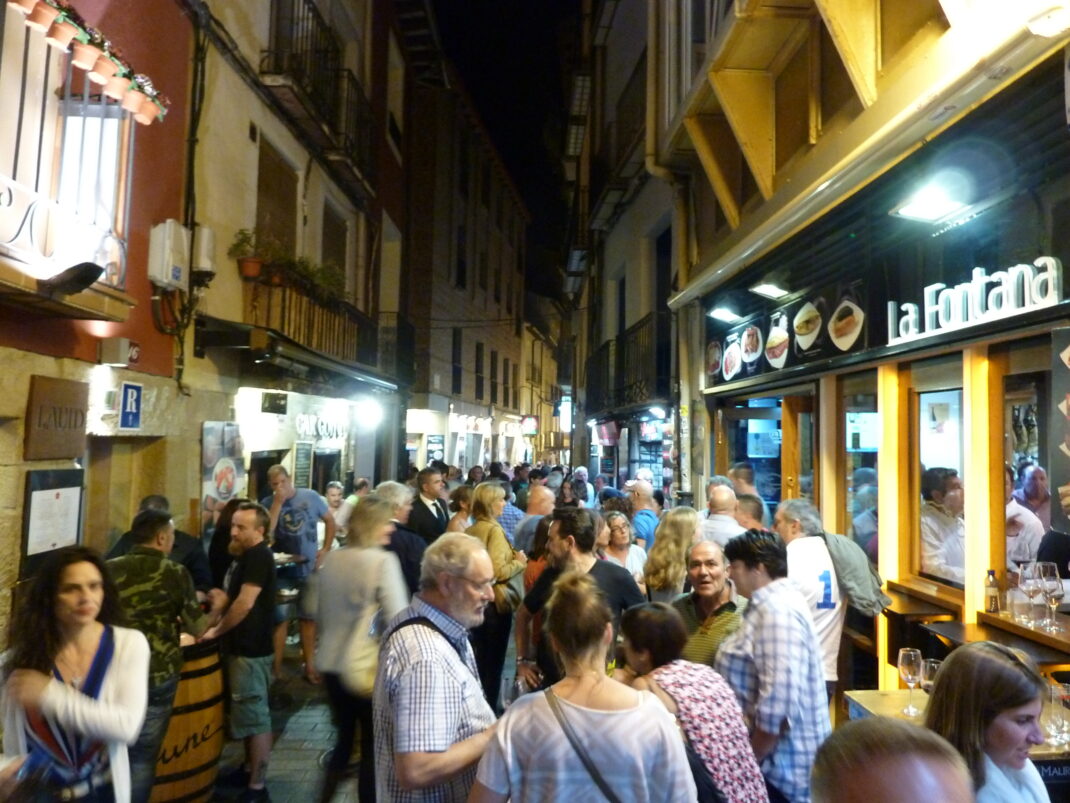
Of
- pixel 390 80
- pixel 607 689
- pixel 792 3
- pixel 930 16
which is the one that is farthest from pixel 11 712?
pixel 390 80

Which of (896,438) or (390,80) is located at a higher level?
(390,80)

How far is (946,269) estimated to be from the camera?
5188 mm

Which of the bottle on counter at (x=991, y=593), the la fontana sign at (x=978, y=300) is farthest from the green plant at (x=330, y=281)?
the bottle on counter at (x=991, y=593)

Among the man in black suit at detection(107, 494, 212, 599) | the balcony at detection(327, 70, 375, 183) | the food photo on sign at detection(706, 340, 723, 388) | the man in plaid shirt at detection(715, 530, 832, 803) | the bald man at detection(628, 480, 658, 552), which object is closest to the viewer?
the man in plaid shirt at detection(715, 530, 832, 803)

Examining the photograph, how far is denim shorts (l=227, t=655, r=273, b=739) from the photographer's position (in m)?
4.83

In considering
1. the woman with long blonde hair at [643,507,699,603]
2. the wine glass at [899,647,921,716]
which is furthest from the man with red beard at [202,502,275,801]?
the wine glass at [899,647,921,716]

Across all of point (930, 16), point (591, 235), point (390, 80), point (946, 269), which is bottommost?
point (946, 269)

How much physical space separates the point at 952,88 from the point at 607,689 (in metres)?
3.88

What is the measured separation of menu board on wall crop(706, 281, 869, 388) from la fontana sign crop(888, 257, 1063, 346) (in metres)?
0.66

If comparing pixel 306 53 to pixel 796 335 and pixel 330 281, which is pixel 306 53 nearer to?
pixel 330 281

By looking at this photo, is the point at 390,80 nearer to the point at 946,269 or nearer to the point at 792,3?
the point at 792,3

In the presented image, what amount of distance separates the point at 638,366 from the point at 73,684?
12.1 meters

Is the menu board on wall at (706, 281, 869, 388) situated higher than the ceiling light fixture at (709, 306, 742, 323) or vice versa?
the ceiling light fixture at (709, 306, 742, 323)

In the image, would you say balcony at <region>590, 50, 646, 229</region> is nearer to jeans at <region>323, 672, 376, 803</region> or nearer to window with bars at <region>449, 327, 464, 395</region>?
window with bars at <region>449, 327, 464, 395</region>
